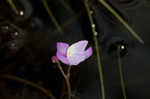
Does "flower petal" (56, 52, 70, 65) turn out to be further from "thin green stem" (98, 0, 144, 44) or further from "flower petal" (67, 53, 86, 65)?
"thin green stem" (98, 0, 144, 44)

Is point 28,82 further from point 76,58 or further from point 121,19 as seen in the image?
point 121,19

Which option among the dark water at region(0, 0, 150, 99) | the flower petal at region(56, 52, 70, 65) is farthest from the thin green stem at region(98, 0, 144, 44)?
the flower petal at region(56, 52, 70, 65)

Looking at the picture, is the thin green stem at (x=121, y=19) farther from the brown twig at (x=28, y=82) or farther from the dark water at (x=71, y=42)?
the brown twig at (x=28, y=82)

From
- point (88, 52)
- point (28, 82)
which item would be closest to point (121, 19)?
point (88, 52)

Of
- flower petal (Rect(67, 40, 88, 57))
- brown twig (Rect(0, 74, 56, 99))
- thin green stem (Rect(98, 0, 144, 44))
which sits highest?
thin green stem (Rect(98, 0, 144, 44))

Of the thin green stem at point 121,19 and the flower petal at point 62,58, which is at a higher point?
the thin green stem at point 121,19

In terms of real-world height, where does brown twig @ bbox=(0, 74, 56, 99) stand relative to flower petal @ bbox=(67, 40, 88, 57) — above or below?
below

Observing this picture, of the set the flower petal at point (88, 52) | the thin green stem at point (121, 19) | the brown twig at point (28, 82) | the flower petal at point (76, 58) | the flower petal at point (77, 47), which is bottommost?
the brown twig at point (28, 82)

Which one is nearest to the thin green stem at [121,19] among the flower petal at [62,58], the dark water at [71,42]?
the dark water at [71,42]
